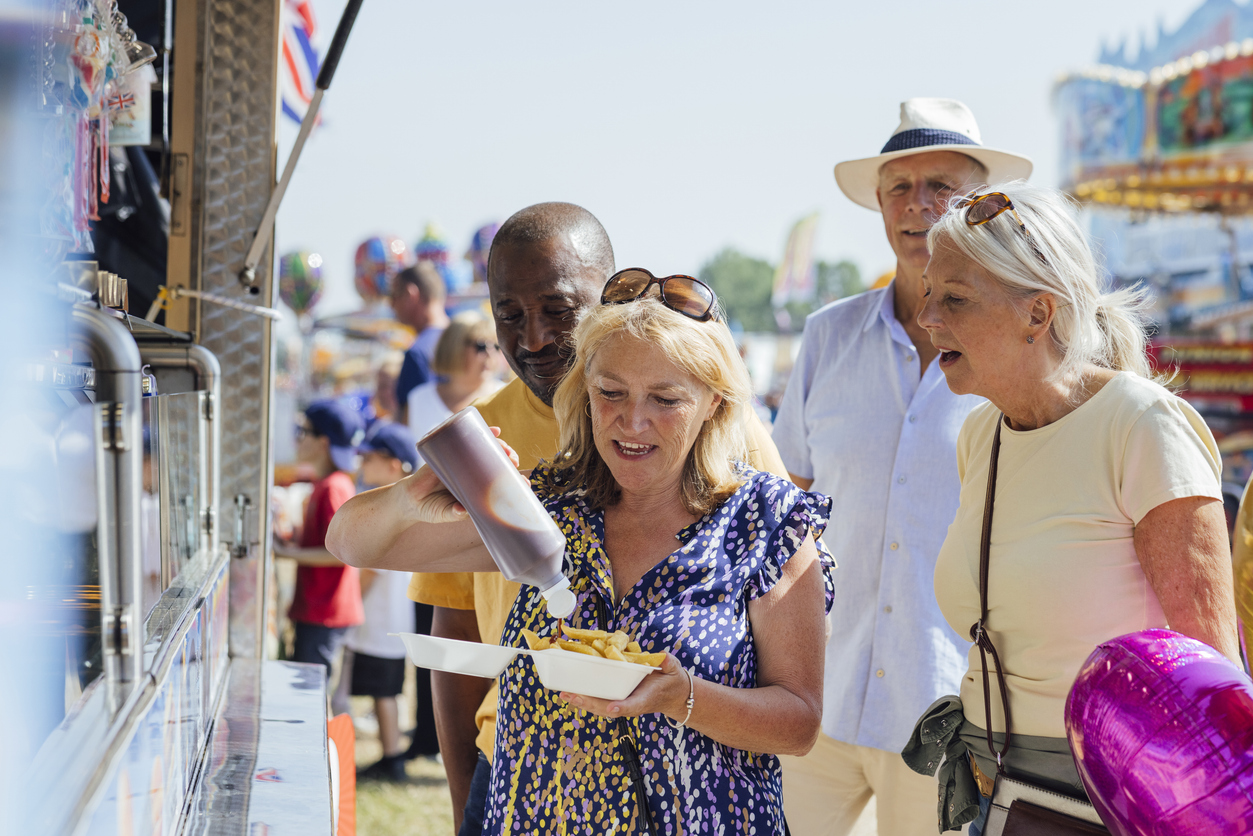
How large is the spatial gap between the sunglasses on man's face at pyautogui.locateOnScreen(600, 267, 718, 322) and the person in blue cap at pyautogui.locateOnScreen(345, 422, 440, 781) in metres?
2.91

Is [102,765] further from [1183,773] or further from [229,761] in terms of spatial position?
[1183,773]

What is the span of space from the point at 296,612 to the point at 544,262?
3.13 metres

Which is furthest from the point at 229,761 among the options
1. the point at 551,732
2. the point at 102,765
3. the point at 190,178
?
the point at 190,178

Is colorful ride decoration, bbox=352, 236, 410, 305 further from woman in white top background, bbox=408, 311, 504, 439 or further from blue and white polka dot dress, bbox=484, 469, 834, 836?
blue and white polka dot dress, bbox=484, 469, 834, 836

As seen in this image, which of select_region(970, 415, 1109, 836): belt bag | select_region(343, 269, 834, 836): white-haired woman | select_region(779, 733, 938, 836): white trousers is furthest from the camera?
select_region(779, 733, 938, 836): white trousers

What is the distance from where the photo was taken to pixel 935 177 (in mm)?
2412

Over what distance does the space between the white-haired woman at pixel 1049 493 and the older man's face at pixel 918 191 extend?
562 mm

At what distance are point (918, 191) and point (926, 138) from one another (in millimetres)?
132

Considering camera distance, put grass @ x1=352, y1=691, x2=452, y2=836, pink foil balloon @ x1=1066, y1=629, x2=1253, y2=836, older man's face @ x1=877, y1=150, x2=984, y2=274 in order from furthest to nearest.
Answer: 1. grass @ x1=352, y1=691, x2=452, y2=836
2. older man's face @ x1=877, y1=150, x2=984, y2=274
3. pink foil balloon @ x1=1066, y1=629, x2=1253, y2=836

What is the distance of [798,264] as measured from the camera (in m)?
36.8

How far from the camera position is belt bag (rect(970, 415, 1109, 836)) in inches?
59.2

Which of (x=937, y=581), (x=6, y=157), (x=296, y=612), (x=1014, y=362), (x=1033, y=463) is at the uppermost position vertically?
(x=6, y=157)

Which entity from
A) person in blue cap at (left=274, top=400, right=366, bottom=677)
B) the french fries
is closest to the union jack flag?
person in blue cap at (left=274, top=400, right=366, bottom=677)

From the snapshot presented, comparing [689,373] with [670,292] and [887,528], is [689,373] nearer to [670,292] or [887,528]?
[670,292]
